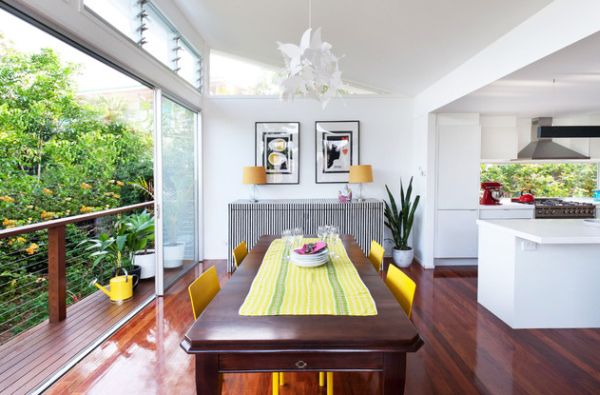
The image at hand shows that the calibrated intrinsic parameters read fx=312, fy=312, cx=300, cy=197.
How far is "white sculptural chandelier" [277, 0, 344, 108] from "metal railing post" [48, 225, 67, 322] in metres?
2.34

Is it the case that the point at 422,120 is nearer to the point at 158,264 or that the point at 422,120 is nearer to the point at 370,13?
the point at 370,13

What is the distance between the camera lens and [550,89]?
10.3 ft

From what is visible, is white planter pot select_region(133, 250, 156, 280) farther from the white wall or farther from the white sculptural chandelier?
the white sculptural chandelier

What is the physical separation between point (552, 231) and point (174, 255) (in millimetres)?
3678

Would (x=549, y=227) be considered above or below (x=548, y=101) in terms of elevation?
below

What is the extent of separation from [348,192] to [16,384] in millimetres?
3632

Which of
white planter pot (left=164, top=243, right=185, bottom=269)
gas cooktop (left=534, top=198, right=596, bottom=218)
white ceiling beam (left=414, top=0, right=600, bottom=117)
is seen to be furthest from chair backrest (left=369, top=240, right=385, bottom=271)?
gas cooktop (left=534, top=198, right=596, bottom=218)

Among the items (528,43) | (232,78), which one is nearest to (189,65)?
(232,78)

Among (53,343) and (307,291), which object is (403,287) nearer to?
(307,291)

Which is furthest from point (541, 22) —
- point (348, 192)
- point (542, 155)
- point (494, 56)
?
point (542, 155)

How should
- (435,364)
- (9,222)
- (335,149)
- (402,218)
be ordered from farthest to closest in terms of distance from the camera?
(335,149)
(402,218)
(9,222)
(435,364)

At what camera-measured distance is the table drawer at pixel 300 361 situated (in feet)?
3.59

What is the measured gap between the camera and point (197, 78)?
4.37 meters

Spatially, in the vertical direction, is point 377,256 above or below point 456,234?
above
